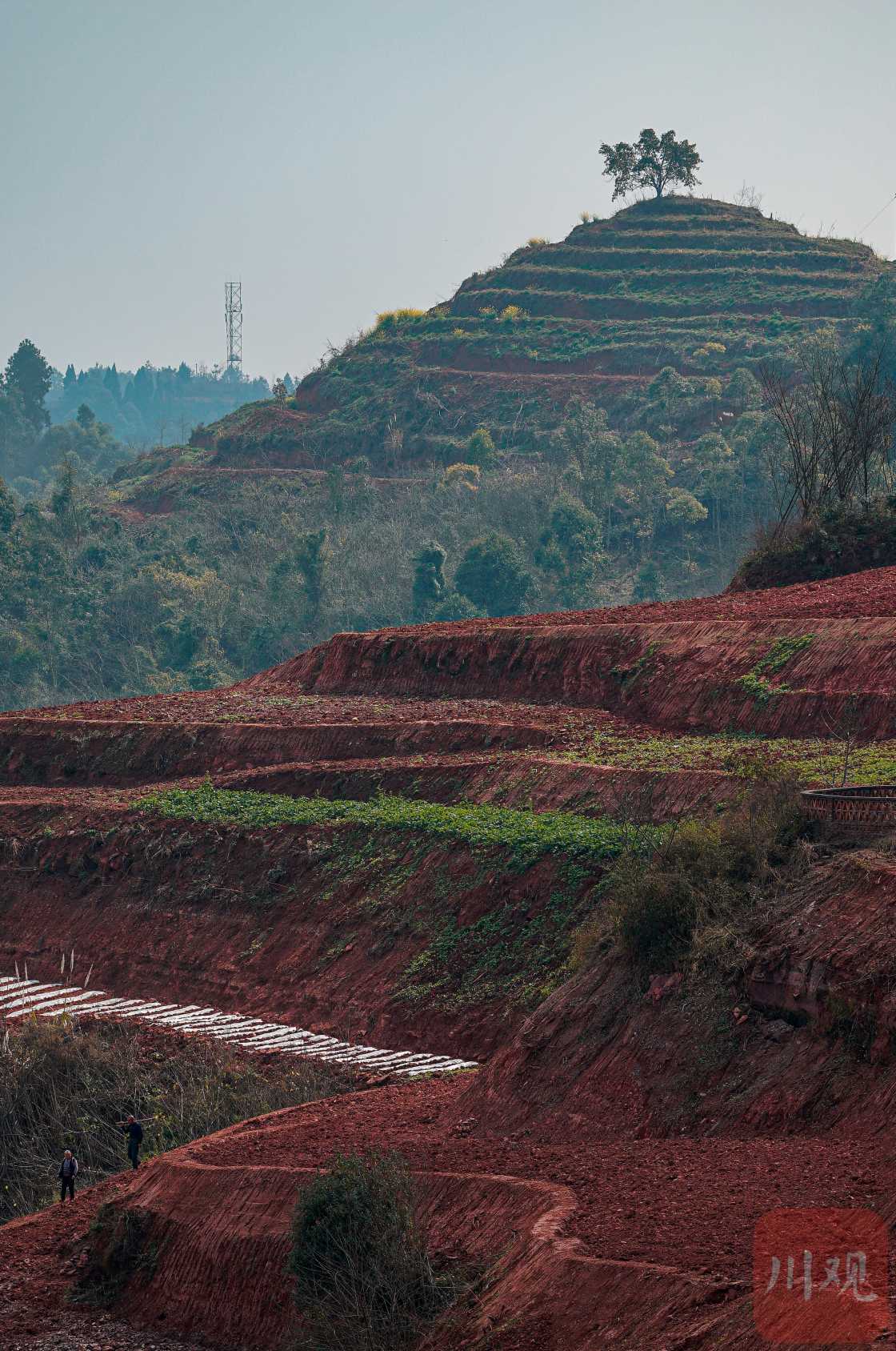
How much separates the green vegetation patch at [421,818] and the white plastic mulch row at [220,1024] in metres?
3.32

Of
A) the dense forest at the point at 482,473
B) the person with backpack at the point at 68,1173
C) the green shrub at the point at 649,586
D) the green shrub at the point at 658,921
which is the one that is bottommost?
the person with backpack at the point at 68,1173

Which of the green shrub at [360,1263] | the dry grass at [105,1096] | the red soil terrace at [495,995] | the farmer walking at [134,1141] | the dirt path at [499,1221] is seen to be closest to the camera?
the dirt path at [499,1221]

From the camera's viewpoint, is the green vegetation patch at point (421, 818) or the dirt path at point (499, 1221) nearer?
the dirt path at point (499, 1221)

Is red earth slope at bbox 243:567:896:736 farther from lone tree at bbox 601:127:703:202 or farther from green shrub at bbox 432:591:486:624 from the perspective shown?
lone tree at bbox 601:127:703:202

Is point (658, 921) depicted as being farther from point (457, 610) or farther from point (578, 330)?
point (578, 330)

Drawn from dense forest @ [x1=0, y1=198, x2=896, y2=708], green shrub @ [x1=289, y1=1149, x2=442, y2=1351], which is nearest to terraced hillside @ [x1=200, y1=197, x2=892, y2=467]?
dense forest @ [x1=0, y1=198, x2=896, y2=708]

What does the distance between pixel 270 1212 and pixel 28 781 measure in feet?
61.3

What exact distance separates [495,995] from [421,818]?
4422 millimetres

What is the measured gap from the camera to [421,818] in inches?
802

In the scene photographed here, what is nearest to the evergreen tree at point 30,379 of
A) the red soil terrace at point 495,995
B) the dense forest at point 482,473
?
the dense forest at point 482,473

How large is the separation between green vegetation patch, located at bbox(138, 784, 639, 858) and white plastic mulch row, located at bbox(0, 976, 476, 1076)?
332 cm

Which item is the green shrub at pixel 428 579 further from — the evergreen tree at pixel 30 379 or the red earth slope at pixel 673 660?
the evergreen tree at pixel 30 379

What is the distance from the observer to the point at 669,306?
265ft

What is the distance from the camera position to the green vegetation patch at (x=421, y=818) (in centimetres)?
1780
